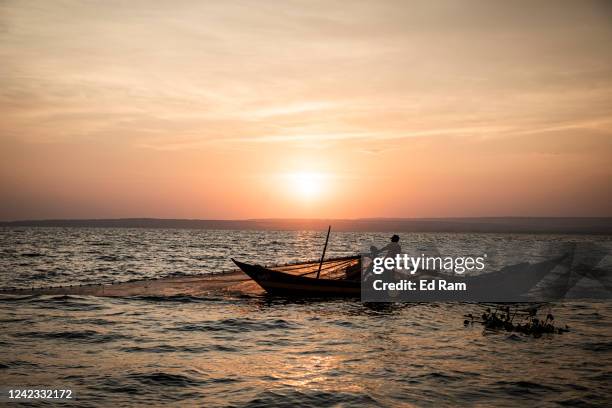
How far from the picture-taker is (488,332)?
1959 centimetres

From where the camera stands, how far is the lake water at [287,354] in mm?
12203

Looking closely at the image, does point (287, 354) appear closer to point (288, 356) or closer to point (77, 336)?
point (288, 356)

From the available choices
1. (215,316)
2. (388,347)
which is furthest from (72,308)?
(388,347)

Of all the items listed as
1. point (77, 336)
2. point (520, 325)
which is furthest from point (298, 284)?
point (77, 336)

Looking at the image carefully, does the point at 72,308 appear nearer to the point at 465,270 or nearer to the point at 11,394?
the point at 11,394

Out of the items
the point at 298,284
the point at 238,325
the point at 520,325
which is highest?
the point at 298,284

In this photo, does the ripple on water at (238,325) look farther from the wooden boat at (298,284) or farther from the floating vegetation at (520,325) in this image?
the floating vegetation at (520,325)

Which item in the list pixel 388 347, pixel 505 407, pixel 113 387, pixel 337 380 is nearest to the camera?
pixel 505 407

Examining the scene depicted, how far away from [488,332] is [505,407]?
871cm

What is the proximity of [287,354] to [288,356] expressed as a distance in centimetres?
21

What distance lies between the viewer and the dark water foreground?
12172mm

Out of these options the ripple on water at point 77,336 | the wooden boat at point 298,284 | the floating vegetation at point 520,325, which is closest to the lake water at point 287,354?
the ripple on water at point 77,336

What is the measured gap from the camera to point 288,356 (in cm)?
1572

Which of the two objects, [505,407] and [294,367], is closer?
[505,407]
